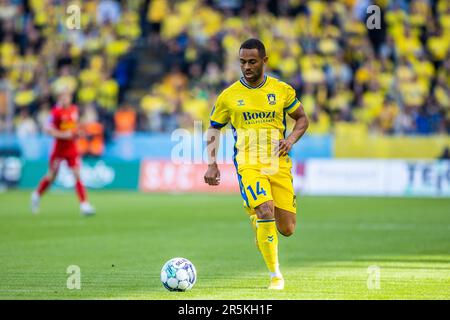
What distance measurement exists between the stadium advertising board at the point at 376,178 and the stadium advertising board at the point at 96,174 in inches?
207

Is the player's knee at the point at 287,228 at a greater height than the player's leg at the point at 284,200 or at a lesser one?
lesser

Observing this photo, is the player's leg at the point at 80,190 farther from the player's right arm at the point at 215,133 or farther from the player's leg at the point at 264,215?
the player's leg at the point at 264,215

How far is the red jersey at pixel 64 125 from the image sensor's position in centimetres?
2047

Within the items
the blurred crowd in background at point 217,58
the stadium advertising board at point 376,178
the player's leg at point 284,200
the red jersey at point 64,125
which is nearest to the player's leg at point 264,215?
the player's leg at point 284,200

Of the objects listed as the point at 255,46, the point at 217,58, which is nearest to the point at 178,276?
the point at 255,46

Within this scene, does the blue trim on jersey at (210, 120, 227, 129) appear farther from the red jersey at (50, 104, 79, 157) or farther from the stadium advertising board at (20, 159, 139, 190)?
the stadium advertising board at (20, 159, 139, 190)

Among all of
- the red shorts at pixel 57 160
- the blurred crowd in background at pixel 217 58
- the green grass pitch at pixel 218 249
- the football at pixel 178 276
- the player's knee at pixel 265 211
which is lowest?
the green grass pitch at pixel 218 249

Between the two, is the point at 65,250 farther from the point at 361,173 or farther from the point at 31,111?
the point at 31,111

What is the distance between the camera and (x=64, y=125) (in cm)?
2058

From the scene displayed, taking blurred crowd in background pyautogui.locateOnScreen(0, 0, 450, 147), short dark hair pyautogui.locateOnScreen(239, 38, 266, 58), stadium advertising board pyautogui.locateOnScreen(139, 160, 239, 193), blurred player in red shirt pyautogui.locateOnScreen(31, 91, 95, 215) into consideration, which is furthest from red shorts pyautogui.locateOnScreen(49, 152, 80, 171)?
short dark hair pyautogui.locateOnScreen(239, 38, 266, 58)

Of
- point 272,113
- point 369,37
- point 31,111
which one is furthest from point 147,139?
point 272,113

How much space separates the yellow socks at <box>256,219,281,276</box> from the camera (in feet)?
32.4

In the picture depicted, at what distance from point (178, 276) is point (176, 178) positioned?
19.2 m

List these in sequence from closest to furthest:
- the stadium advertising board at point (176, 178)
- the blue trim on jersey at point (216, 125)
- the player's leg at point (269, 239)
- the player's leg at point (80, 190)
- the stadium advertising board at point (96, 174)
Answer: the player's leg at point (269, 239), the blue trim on jersey at point (216, 125), the player's leg at point (80, 190), the stadium advertising board at point (176, 178), the stadium advertising board at point (96, 174)
